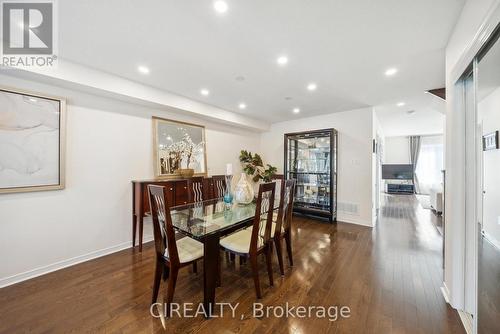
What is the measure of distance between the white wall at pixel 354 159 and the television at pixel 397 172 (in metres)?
5.63

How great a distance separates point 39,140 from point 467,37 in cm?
413

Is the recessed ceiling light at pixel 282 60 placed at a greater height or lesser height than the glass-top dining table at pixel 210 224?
greater

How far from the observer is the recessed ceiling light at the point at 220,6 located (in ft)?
4.80

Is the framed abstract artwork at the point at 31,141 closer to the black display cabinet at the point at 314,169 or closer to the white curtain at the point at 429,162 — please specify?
the black display cabinet at the point at 314,169

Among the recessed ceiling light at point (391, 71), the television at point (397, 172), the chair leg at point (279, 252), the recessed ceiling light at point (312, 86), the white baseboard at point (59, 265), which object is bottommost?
the white baseboard at point (59, 265)

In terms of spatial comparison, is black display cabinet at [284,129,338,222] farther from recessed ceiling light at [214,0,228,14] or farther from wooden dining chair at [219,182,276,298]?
recessed ceiling light at [214,0,228,14]

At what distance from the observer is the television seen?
8.20 metres

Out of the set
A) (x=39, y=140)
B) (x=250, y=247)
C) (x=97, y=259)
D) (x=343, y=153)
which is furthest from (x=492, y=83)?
(x=97, y=259)

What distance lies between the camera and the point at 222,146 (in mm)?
4488

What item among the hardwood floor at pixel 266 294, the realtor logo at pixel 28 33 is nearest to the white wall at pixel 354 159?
the hardwood floor at pixel 266 294

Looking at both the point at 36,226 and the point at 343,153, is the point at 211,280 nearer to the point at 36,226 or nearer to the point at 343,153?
the point at 36,226

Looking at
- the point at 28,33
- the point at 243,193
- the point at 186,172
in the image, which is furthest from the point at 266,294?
the point at 28,33

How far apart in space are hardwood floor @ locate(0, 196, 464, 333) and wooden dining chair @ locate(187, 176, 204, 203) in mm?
958

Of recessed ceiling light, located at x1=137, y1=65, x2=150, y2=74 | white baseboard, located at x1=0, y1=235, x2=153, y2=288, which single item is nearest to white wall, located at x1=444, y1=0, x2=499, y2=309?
recessed ceiling light, located at x1=137, y1=65, x2=150, y2=74
